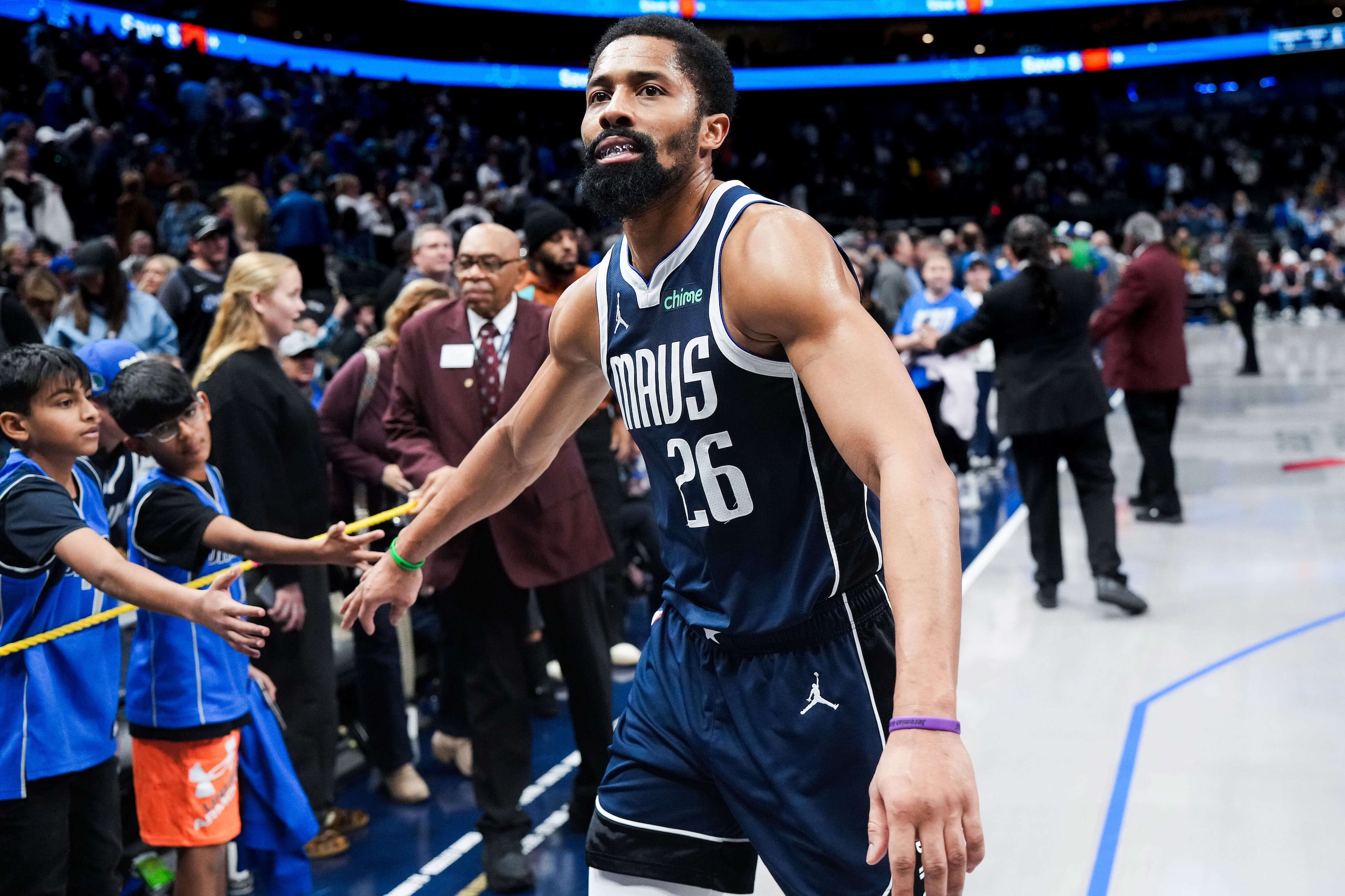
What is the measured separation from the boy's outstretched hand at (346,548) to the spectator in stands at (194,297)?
156 inches

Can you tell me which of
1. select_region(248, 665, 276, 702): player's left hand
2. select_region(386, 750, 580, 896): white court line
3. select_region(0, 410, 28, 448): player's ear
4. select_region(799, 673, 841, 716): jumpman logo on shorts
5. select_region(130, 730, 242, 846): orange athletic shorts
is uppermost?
select_region(0, 410, 28, 448): player's ear

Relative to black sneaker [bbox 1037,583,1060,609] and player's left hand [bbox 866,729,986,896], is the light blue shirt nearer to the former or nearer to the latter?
black sneaker [bbox 1037,583,1060,609]

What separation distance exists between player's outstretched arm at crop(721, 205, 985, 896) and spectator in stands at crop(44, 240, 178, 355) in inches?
188

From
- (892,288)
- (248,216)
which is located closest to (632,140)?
(248,216)

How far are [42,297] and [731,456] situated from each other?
503 centimetres

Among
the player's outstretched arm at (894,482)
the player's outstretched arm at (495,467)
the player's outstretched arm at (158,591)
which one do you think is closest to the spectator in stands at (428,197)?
the player's outstretched arm at (158,591)

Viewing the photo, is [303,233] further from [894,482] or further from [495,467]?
[894,482]

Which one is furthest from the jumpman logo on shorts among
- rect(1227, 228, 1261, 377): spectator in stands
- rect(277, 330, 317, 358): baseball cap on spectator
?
rect(1227, 228, 1261, 377): spectator in stands

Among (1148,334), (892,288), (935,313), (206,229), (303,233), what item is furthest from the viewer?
(892,288)

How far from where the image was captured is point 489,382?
411 cm

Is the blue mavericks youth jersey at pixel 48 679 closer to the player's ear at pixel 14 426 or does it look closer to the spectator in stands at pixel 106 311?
the player's ear at pixel 14 426

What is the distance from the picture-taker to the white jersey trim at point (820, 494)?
2061 millimetres

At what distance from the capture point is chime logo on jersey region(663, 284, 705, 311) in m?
2.12

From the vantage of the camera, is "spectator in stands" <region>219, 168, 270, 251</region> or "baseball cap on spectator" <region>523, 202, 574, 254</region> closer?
"baseball cap on spectator" <region>523, 202, 574, 254</region>
